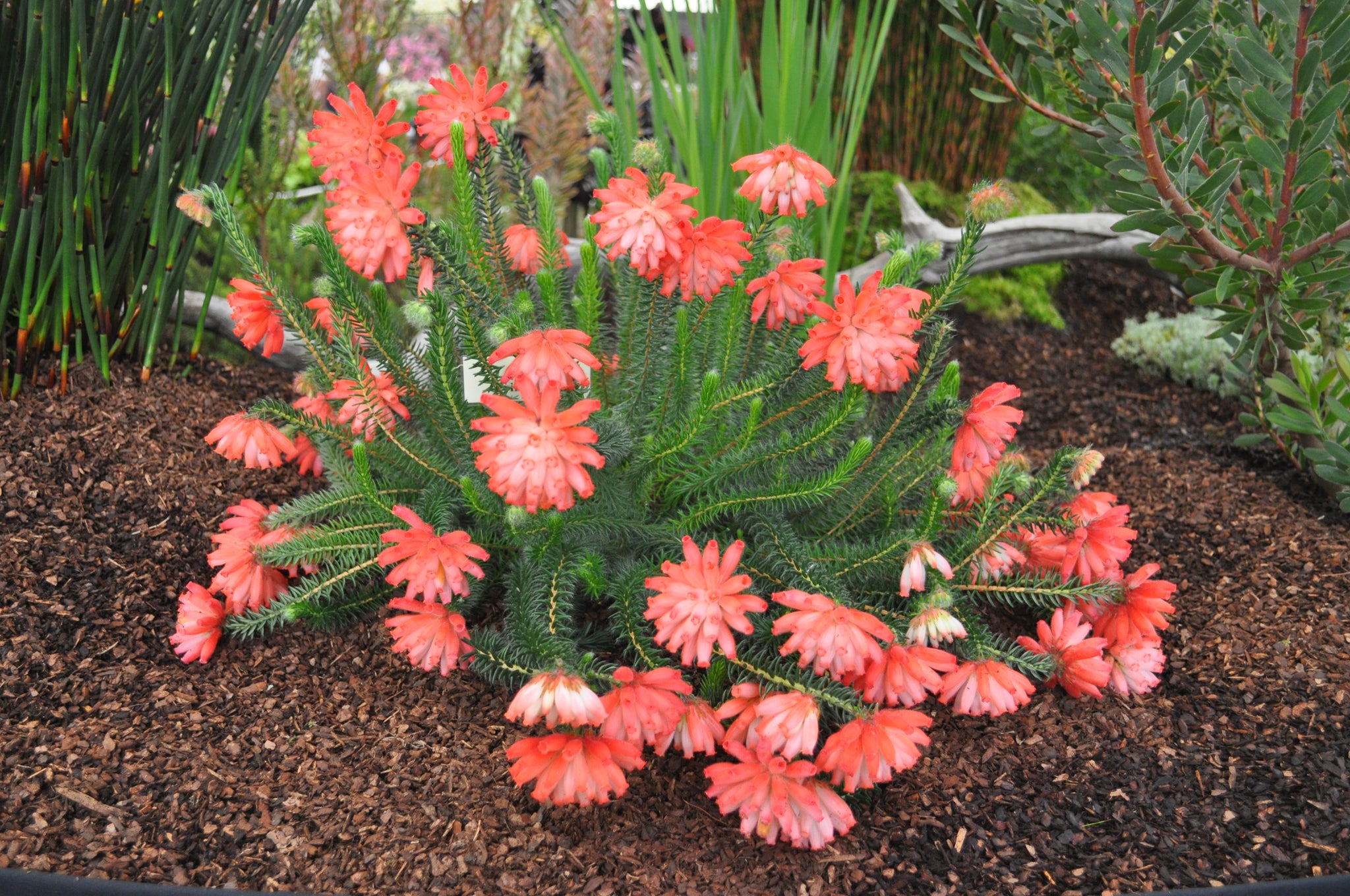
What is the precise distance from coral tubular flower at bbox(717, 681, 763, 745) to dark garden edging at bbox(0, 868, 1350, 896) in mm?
505

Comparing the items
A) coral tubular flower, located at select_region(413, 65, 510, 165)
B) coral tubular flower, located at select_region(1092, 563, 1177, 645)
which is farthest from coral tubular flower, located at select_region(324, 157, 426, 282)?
coral tubular flower, located at select_region(1092, 563, 1177, 645)

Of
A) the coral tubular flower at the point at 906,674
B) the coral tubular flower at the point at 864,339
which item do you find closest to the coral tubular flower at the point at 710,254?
the coral tubular flower at the point at 864,339

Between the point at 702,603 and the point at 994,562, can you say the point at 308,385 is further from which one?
the point at 994,562

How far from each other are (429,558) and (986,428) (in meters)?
0.76

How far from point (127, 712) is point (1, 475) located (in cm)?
58

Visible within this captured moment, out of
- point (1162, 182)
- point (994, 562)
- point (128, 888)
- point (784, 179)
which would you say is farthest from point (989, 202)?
point (128, 888)

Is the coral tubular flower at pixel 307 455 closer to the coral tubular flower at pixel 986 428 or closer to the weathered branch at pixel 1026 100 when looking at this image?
the coral tubular flower at pixel 986 428

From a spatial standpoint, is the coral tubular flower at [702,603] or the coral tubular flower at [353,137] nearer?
the coral tubular flower at [702,603]

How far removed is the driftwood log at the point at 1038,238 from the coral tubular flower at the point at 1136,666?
62.9 inches

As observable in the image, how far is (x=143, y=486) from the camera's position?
1716mm

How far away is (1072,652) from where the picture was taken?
56.8 inches

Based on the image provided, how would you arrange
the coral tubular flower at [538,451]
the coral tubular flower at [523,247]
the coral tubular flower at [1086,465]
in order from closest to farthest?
the coral tubular flower at [538,451], the coral tubular flower at [1086,465], the coral tubular flower at [523,247]

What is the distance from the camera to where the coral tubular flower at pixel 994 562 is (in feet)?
4.74

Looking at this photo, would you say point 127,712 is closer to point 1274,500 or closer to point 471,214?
point 471,214
